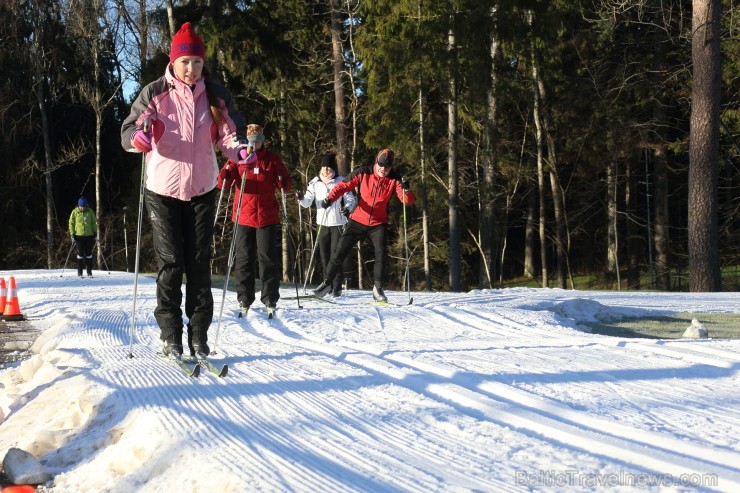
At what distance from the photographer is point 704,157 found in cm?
1395

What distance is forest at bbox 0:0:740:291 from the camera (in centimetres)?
2136

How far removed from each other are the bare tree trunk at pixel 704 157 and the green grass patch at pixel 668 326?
550 cm

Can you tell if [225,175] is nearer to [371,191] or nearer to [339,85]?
[371,191]

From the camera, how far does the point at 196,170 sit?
5.54 meters

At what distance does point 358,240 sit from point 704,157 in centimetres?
738

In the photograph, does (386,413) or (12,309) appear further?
(12,309)

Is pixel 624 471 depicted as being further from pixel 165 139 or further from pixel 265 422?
pixel 165 139

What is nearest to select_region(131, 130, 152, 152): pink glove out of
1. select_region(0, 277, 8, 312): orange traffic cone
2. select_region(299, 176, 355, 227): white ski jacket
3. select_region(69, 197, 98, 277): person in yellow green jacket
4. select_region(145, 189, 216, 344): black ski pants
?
select_region(145, 189, 216, 344): black ski pants

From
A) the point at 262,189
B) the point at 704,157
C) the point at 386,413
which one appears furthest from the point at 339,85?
the point at 386,413

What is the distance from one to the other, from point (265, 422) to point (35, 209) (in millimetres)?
33762

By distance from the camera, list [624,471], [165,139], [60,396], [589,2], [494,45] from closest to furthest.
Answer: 1. [624,471]
2. [60,396]
3. [165,139]
4. [494,45]
5. [589,2]

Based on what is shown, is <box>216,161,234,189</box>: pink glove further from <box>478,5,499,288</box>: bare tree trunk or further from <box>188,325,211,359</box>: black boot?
<box>478,5,499,288</box>: bare tree trunk

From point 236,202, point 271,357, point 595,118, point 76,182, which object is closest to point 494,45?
point 595,118

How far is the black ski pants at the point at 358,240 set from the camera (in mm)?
10047
